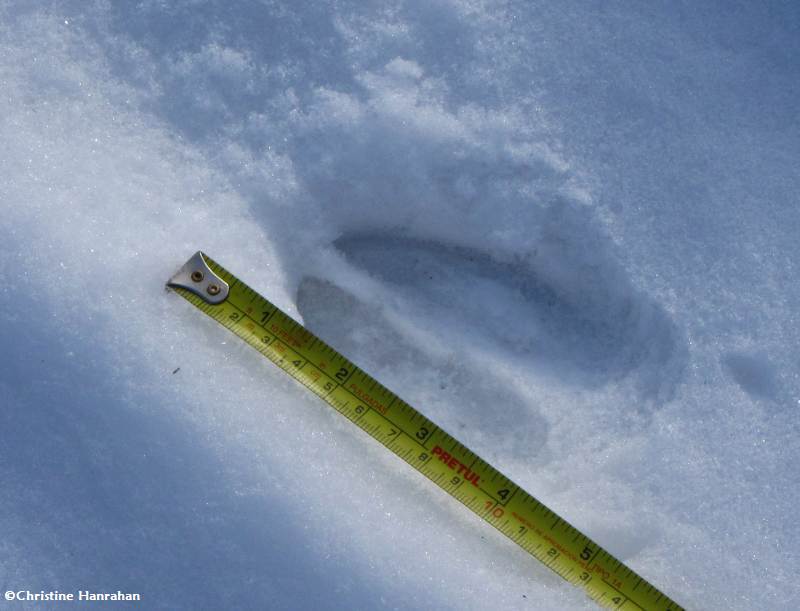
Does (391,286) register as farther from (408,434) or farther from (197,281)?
(197,281)

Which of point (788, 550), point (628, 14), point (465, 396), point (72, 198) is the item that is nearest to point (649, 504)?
point (788, 550)

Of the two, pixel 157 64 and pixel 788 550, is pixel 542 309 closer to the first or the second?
pixel 788 550

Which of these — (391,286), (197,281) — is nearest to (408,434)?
(391,286)

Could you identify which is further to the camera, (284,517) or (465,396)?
(465,396)
